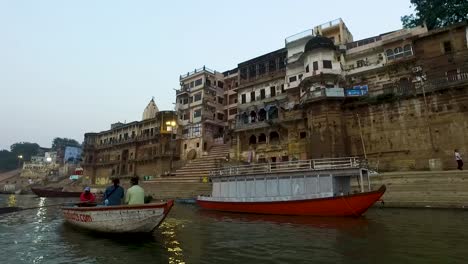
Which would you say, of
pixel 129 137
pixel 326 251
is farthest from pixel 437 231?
pixel 129 137

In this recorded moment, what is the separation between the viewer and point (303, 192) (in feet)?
59.5

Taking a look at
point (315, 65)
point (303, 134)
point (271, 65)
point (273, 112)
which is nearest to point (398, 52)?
point (315, 65)

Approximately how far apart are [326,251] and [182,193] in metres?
27.3

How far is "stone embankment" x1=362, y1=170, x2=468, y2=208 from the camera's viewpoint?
1873 cm

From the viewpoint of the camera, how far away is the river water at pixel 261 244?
26.8 feet

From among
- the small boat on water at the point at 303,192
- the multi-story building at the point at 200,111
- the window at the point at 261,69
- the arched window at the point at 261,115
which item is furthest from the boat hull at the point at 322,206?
the multi-story building at the point at 200,111

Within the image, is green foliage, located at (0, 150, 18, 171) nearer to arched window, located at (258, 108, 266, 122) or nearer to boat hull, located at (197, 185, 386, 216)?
arched window, located at (258, 108, 266, 122)

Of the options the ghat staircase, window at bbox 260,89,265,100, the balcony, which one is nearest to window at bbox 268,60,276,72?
window at bbox 260,89,265,100

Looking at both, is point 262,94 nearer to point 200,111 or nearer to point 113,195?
point 200,111

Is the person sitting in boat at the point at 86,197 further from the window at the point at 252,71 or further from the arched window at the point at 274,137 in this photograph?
the window at the point at 252,71

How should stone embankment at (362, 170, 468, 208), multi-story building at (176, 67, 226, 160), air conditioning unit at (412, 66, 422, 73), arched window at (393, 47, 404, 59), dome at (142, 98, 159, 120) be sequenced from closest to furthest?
stone embankment at (362, 170, 468, 208) → air conditioning unit at (412, 66, 422, 73) → arched window at (393, 47, 404, 59) → multi-story building at (176, 67, 226, 160) → dome at (142, 98, 159, 120)

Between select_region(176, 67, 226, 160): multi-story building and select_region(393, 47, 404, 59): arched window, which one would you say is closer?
select_region(393, 47, 404, 59): arched window

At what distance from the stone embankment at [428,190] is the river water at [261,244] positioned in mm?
5320

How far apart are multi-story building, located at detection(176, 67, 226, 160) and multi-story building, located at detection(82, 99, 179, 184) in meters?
2.49
